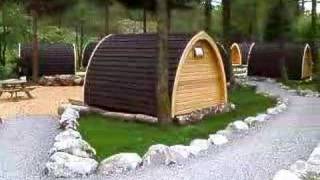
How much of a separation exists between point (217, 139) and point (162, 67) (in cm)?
212

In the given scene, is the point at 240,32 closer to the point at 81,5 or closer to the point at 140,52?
the point at 81,5

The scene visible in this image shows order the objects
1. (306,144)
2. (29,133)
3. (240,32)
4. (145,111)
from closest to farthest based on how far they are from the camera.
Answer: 1. (306,144)
2. (29,133)
3. (145,111)
4. (240,32)

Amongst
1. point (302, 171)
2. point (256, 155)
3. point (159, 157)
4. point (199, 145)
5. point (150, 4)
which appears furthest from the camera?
point (150, 4)

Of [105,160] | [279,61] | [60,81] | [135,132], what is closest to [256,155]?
[105,160]

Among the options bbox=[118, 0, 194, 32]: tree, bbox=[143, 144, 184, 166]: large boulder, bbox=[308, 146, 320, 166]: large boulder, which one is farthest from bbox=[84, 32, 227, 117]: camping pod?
bbox=[118, 0, 194, 32]: tree

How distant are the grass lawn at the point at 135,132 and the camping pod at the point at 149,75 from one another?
0.67 metres

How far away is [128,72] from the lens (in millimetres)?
14109

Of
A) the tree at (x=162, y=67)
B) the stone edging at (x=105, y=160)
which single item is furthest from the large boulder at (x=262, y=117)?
the stone edging at (x=105, y=160)

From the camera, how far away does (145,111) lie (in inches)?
532

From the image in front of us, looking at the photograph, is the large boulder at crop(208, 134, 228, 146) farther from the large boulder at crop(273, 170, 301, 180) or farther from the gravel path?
the large boulder at crop(273, 170, 301, 180)

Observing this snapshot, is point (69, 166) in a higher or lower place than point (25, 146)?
higher

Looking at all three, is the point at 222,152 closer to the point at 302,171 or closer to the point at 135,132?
the point at 302,171

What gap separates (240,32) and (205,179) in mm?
44626

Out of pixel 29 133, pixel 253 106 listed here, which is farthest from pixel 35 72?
pixel 29 133
